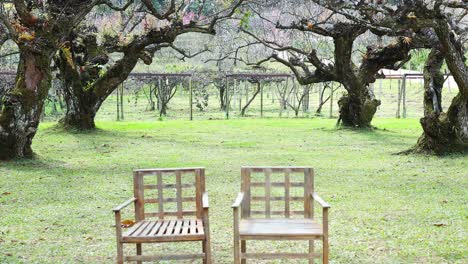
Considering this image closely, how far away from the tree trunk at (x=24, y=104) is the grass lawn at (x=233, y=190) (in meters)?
0.39

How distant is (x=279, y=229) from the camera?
12.9ft

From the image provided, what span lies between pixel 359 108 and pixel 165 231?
13.4 meters

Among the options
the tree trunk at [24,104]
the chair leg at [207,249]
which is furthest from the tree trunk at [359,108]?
the chair leg at [207,249]

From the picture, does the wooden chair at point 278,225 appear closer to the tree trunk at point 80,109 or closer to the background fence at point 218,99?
the tree trunk at point 80,109

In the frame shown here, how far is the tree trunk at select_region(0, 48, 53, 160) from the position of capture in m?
10.2

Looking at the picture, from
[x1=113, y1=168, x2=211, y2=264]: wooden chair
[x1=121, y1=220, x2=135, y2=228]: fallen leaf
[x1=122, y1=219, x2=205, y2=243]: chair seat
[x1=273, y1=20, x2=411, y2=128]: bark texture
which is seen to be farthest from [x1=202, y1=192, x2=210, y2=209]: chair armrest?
[x1=273, y1=20, x2=411, y2=128]: bark texture

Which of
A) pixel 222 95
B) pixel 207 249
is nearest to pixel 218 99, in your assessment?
pixel 222 95

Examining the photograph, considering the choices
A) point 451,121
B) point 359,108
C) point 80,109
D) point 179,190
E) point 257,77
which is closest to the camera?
point 179,190

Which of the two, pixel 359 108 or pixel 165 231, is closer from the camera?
pixel 165 231

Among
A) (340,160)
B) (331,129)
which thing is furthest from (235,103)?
(340,160)

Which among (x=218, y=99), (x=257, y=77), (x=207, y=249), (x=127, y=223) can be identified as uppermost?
(x=257, y=77)

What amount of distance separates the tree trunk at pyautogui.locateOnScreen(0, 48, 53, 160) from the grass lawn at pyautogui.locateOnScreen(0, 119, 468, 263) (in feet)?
1.27

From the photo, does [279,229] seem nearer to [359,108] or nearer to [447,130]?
[447,130]

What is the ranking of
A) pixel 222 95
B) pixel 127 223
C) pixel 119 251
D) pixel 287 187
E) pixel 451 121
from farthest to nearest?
pixel 222 95
pixel 451 121
pixel 127 223
pixel 287 187
pixel 119 251
